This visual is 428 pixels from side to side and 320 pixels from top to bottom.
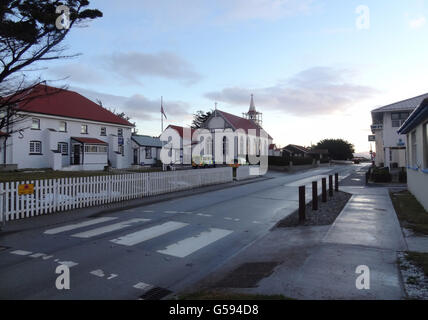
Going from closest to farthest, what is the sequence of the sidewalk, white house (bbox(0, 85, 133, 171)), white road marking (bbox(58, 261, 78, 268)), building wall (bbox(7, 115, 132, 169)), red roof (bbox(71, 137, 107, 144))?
the sidewalk
white road marking (bbox(58, 261, 78, 268))
building wall (bbox(7, 115, 132, 169))
white house (bbox(0, 85, 133, 171))
red roof (bbox(71, 137, 107, 144))

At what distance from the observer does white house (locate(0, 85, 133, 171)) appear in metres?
27.3

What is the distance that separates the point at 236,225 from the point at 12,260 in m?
5.52

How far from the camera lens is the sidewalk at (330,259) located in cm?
401

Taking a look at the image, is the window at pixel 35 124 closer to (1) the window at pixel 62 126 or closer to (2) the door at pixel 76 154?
(1) the window at pixel 62 126

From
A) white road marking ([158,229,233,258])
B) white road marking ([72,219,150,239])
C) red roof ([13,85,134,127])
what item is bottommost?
white road marking ([158,229,233,258])

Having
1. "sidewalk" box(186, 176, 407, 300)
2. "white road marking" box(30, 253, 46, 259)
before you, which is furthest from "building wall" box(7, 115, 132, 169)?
"sidewalk" box(186, 176, 407, 300)

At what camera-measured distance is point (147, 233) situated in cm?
768

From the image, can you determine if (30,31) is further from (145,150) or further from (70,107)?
(145,150)

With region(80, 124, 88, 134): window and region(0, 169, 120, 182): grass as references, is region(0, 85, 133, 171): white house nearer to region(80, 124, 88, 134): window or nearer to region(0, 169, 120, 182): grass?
region(80, 124, 88, 134): window

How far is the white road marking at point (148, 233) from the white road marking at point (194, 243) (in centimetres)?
90

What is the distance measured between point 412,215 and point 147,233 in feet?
26.6

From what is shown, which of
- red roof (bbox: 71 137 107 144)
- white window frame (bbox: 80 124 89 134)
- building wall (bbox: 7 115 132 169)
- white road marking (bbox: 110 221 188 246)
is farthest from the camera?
white window frame (bbox: 80 124 89 134)
